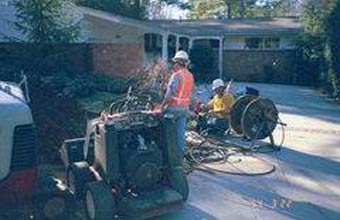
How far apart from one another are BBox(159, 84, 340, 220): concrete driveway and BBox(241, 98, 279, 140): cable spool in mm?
528

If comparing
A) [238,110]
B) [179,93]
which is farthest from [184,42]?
[179,93]

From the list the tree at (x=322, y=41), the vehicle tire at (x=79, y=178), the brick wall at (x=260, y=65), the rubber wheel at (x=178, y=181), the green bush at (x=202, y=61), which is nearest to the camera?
the vehicle tire at (x=79, y=178)

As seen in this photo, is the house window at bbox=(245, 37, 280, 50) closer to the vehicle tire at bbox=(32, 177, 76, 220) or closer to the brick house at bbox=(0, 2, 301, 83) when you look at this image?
the brick house at bbox=(0, 2, 301, 83)

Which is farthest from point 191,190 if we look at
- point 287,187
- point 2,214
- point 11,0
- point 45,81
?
point 11,0

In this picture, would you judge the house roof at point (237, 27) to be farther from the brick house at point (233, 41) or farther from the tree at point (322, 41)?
the tree at point (322, 41)

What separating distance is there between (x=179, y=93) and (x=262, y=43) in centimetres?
2538

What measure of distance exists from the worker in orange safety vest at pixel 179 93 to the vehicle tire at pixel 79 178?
1.58 meters

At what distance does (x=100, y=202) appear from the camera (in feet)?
20.5

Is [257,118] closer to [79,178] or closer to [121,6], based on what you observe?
[79,178]

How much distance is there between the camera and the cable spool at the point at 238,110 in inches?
438

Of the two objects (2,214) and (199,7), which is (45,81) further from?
(199,7)

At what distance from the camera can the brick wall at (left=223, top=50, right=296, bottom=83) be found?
3083 centimetres

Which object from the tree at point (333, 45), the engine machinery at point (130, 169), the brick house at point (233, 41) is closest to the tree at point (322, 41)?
the tree at point (333, 45)

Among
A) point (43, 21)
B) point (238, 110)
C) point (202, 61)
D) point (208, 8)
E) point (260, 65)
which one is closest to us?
point (238, 110)
